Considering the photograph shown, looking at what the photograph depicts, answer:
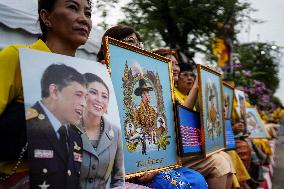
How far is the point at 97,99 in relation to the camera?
56.7 inches

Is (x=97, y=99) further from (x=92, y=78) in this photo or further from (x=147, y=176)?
(x=147, y=176)

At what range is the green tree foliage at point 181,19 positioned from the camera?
55.8 feet

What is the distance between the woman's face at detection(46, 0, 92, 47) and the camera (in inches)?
61.1

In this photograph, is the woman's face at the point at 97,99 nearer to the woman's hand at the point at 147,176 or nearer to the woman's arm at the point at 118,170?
the woman's arm at the point at 118,170

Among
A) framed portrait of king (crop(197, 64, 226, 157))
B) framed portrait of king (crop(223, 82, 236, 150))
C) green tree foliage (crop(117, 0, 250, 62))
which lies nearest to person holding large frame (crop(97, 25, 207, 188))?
framed portrait of king (crop(197, 64, 226, 157))

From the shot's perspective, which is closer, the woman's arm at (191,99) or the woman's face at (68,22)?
the woman's face at (68,22)

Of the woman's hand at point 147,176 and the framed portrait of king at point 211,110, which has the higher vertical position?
the framed portrait of king at point 211,110

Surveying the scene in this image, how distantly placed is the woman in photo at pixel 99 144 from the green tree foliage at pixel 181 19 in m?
15.3

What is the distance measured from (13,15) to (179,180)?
2926mm

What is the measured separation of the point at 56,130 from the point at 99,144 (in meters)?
0.21

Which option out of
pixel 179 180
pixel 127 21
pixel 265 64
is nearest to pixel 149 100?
pixel 179 180

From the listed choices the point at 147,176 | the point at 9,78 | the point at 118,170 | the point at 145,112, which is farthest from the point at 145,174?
the point at 9,78

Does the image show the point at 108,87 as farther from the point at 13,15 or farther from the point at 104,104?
the point at 13,15

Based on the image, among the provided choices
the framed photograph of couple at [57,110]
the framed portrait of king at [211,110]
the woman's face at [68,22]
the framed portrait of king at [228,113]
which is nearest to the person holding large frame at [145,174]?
the woman's face at [68,22]
